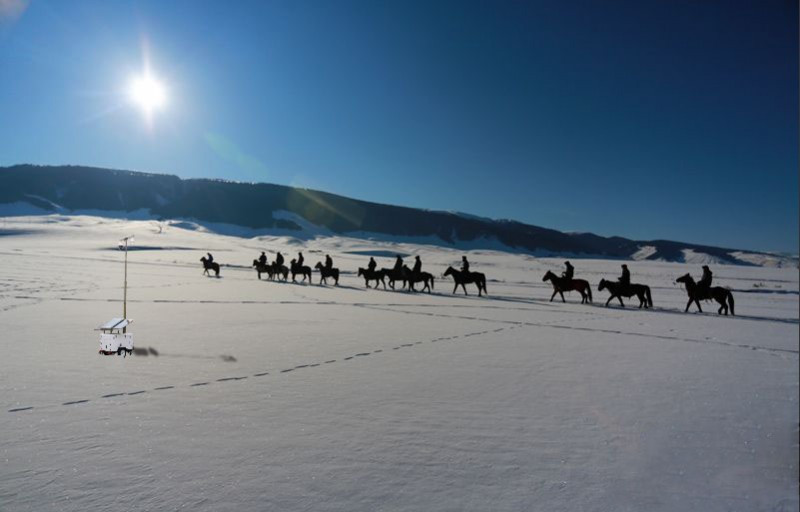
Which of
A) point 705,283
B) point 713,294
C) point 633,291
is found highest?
point 705,283

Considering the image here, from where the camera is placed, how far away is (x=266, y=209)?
166125mm

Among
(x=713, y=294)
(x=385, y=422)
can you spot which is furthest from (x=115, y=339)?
(x=713, y=294)

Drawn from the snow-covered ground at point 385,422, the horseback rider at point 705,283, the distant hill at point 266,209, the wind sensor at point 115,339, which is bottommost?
the snow-covered ground at point 385,422

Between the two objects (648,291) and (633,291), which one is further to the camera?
(633,291)

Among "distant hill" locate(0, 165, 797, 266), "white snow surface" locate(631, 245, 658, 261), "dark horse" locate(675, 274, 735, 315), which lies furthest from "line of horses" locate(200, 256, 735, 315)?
"white snow surface" locate(631, 245, 658, 261)

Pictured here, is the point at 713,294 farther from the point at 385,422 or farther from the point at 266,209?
the point at 266,209

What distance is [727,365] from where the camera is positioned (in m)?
7.45

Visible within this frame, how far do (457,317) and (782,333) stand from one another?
336 inches

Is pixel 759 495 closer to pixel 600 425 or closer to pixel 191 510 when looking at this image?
pixel 600 425

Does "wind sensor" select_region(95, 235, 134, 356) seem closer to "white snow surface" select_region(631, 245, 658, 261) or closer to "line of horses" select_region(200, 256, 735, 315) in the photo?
"line of horses" select_region(200, 256, 735, 315)

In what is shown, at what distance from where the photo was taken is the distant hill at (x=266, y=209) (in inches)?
6009

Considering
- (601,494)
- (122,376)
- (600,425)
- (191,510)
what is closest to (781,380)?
(600,425)

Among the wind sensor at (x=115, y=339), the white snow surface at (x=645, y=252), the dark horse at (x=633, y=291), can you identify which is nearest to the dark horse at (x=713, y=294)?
the dark horse at (x=633, y=291)

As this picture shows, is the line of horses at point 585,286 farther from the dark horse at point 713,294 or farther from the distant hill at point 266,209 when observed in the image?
the distant hill at point 266,209
